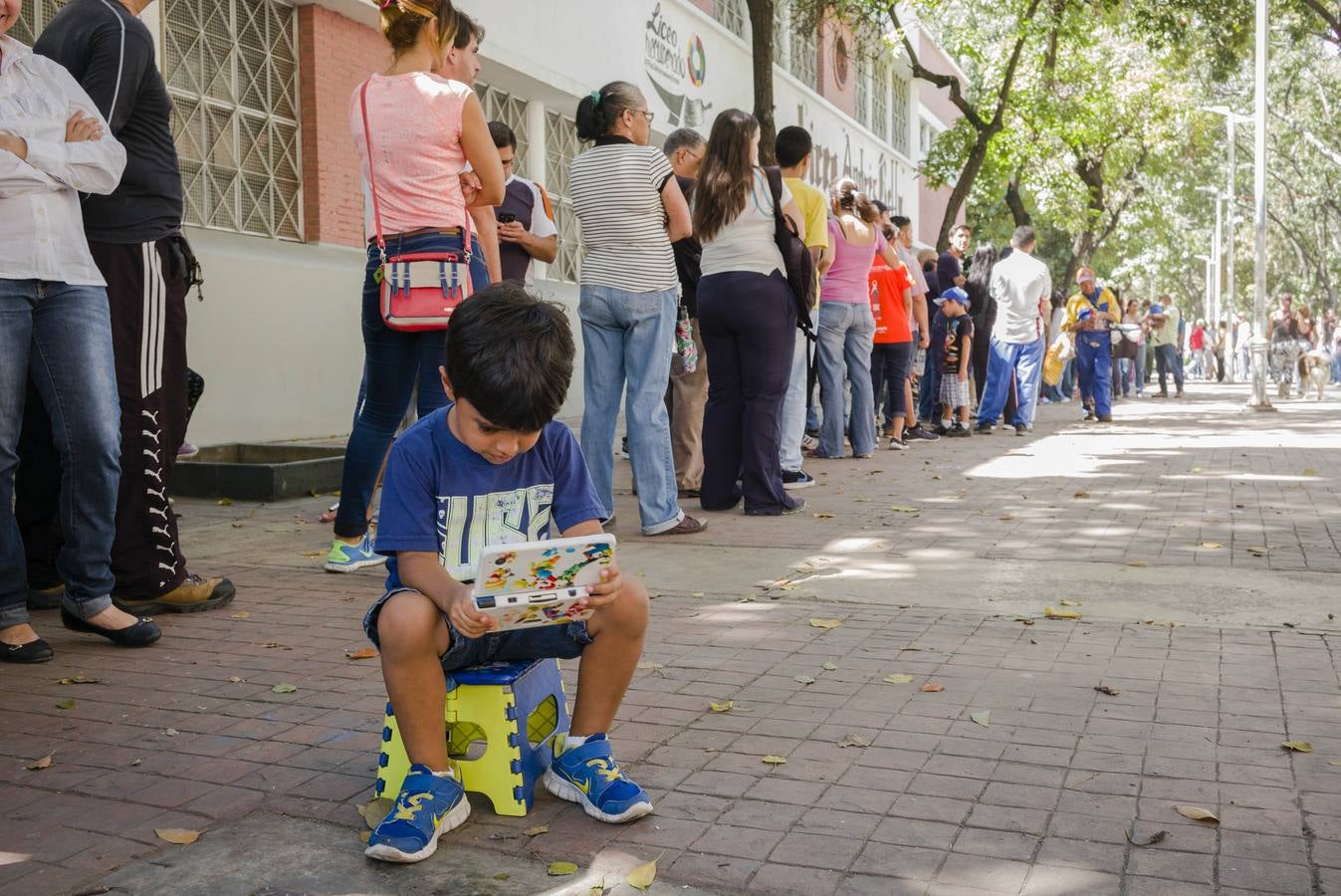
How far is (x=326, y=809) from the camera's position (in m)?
3.28

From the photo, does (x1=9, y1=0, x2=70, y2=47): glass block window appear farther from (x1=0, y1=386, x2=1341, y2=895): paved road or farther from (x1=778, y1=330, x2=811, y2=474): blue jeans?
(x1=778, y1=330, x2=811, y2=474): blue jeans

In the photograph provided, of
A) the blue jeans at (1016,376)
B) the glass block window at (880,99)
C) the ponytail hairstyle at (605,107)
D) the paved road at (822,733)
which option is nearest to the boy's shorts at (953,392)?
the blue jeans at (1016,376)

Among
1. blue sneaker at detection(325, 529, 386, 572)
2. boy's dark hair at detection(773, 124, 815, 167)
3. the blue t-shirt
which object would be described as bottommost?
blue sneaker at detection(325, 529, 386, 572)

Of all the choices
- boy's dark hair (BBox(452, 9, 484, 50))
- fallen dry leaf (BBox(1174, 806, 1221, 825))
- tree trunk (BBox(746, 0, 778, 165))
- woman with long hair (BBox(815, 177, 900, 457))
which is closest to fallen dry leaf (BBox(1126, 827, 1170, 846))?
fallen dry leaf (BBox(1174, 806, 1221, 825))

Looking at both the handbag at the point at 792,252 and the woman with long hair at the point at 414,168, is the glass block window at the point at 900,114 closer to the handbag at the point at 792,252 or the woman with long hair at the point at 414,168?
the handbag at the point at 792,252

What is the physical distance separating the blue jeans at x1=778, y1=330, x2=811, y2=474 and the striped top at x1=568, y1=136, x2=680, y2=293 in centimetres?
255

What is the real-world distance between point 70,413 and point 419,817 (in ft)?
7.58

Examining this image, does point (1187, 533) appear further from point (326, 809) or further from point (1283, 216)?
point (1283, 216)

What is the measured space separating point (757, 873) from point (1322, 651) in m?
2.74

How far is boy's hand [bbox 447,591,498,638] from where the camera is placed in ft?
9.57

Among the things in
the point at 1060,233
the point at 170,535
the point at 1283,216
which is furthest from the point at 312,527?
the point at 1283,216

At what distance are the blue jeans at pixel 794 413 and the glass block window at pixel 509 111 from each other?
6.57 meters

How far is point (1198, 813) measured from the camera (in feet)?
10.5

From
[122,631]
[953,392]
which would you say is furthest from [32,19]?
[953,392]
